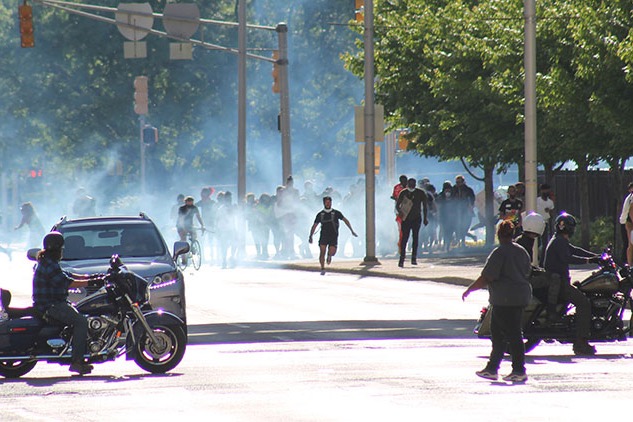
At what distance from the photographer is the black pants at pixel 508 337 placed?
1372cm

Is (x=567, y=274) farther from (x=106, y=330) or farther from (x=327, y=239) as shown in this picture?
(x=327, y=239)

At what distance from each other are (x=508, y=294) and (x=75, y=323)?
374 centimetres

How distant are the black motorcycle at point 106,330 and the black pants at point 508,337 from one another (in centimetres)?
281

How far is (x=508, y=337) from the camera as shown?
45.2 feet

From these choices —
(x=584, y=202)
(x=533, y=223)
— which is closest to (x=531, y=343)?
(x=533, y=223)

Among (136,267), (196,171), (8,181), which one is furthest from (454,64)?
(8,181)

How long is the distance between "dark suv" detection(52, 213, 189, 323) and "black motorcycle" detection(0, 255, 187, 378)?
2525mm

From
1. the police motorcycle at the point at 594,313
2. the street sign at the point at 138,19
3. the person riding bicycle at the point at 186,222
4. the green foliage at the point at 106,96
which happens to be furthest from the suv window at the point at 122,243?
the green foliage at the point at 106,96

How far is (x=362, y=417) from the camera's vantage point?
11203 millimetres

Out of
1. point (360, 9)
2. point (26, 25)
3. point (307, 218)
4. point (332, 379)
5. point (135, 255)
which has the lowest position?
point (332, 379)

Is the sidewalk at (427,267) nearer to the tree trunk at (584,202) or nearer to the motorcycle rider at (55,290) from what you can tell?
the tree trunk at (584,202)

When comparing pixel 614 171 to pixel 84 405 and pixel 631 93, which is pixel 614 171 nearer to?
pixel 631 93

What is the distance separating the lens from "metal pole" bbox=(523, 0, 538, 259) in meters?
26.3

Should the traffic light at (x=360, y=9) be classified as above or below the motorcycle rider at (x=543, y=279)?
above
